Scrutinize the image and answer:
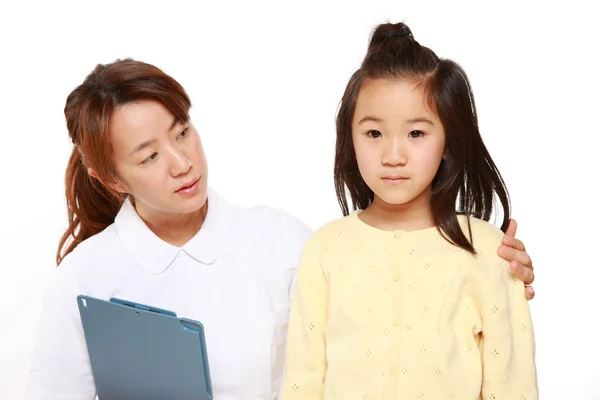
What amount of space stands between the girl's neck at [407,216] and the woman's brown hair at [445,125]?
0.02 meters

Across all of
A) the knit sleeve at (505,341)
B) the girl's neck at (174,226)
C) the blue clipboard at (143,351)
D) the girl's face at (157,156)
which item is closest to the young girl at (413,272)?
the knit sleeve at (505,341)

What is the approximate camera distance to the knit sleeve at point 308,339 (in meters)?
2.09

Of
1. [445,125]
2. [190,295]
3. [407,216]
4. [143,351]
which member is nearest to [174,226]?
[190,295]

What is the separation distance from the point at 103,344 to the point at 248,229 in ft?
1.51

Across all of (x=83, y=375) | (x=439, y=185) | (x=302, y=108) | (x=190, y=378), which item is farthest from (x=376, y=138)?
(x=302, y=108)

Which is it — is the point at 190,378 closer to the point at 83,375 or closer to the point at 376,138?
the point at 83,375

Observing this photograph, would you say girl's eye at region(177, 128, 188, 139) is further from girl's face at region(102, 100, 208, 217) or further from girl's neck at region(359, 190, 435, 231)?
girl's neck at region(359, 190, 435, 231)

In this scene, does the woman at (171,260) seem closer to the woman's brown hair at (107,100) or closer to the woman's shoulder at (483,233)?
the woman's brown hair at (107,100)

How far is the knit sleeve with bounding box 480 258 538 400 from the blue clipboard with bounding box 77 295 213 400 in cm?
63

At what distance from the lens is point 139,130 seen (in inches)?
88.8

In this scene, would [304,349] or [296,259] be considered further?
[296,259]

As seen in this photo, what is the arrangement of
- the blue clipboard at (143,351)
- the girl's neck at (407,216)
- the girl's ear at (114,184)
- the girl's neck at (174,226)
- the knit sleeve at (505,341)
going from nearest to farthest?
the knit sleeve at (505,341)
the girl's neck at (407,216)
the blue clipboard at (143,351)
the girl's ear at (114,184)
the girl's neck at (174,226)

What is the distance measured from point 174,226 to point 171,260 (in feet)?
0.31

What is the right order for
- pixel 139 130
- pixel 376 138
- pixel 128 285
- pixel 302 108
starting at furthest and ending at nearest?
1. pixel 302 108
2. pixel 128 285
3. pixel 139 130
4. pixel 376 138
